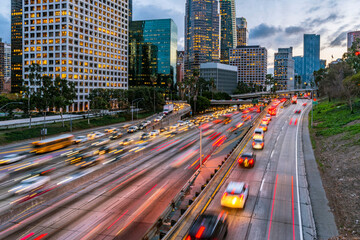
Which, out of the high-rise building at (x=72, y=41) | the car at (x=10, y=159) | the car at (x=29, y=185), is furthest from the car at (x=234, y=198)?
the high-rise building at (x=72, y=41)

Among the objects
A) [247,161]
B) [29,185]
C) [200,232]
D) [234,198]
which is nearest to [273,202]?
[234,198]

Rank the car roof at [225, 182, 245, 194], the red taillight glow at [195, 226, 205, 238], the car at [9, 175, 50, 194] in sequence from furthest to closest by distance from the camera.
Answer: the car at [9, 175, 50, 194] < the car roof at [225, 182, 245, 194] < the red taillight glow at [195, 226, 205, 238]

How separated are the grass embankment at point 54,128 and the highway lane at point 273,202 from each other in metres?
50.7

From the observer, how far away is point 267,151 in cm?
4334

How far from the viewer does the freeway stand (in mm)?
18391

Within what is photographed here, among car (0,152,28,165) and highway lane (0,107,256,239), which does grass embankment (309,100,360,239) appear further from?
car (0,152,28,165)

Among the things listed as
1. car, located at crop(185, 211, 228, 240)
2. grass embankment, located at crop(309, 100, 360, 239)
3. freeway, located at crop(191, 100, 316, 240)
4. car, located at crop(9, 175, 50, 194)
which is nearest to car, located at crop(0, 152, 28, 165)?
car, located at crop(9, 175, 50, 194)

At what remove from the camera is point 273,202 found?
76.7 feet

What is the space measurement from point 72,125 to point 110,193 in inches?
2140

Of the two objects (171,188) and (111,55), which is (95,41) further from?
(171,188)

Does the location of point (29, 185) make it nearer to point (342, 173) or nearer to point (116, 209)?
point (116, 209)

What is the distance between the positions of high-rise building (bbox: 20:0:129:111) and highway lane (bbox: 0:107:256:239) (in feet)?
336

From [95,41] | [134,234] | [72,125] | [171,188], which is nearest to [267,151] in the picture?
[171,188]

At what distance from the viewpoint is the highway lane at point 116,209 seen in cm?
1915
